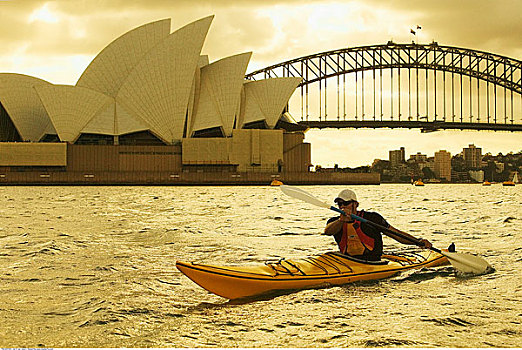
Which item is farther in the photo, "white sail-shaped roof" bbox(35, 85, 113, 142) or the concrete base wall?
"white sail-shaped roof" bbox(35, 85, 113, 142)

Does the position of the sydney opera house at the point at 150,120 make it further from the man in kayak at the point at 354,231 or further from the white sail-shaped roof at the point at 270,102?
the man in kayak at the point at 354,231

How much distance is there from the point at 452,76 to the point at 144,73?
51.5 metres

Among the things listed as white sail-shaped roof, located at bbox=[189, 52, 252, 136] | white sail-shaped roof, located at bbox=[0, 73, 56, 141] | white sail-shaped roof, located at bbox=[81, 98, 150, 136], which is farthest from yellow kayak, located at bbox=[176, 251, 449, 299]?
white sail-shaped roof, located at bbox=[0, 73, 56, 141]

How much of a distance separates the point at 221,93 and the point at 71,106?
18415 millimetres

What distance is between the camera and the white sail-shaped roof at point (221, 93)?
220ft

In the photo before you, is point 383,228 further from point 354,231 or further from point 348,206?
point 348,206

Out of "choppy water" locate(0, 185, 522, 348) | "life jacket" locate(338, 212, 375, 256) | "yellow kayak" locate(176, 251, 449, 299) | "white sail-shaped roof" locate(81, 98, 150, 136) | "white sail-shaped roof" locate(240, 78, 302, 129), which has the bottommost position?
"choppy water" locate(0, 185, 522, 348)

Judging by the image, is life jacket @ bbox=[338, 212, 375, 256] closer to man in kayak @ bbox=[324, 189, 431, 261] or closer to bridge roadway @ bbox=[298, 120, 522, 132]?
man in kayak @ bbox=[324, 189, 431, 261]

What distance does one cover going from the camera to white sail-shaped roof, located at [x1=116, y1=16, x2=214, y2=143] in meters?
63.4

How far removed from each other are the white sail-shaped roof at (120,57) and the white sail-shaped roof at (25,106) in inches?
246

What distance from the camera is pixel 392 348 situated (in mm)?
5562

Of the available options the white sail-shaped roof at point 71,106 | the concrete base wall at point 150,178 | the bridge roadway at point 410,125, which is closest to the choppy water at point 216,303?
the concrete base wall at point 150,178

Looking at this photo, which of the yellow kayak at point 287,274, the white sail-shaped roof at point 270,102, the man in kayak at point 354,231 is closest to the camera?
the yellow kayak at point 287,274

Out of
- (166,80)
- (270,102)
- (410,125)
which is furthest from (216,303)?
(410,125)
